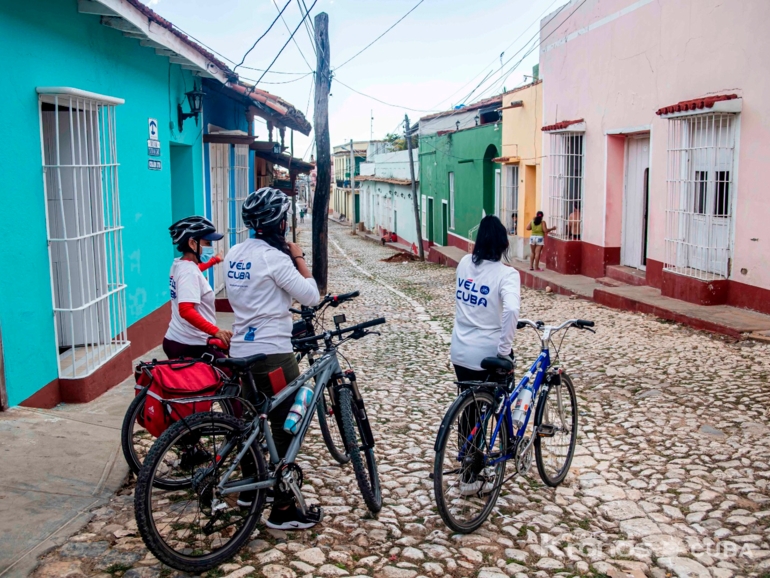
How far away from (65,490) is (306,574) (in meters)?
1.50

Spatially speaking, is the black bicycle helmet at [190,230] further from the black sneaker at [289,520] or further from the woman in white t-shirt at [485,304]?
the black sneaker at [289,520]

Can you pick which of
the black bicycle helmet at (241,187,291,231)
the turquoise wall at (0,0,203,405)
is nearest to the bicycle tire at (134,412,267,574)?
the black bicycle helmet at (241,187,291,231)

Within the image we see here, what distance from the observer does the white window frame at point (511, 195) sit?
19.3m

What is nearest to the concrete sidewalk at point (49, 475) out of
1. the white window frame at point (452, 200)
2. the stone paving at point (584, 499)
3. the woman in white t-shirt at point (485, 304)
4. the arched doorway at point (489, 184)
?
the stone paving at point (584, 499)

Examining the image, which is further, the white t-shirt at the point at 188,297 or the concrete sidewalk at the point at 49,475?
the white t-shirt at the point at 188,297

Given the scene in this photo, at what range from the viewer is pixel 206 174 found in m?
10.8

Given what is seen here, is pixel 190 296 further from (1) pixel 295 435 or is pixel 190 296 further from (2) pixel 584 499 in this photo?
(2) pixel 584 499

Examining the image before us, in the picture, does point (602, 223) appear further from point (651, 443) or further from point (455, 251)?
point (455, 251)

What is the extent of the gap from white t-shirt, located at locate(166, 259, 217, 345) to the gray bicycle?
94cm

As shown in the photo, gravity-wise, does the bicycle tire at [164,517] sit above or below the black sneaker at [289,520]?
above

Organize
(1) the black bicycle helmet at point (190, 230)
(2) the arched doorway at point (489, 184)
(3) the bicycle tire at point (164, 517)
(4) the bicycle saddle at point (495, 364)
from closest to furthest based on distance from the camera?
(3) the bicycle tire at point (164, 517), (4) the bicycle saddle at point (495, 364), (1) the black bicycle helmet at point (190, 230), (2) the arched doorway at point (489, 184)

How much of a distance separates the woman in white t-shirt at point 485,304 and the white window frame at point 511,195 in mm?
15481

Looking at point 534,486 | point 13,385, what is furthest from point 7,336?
point 534,486

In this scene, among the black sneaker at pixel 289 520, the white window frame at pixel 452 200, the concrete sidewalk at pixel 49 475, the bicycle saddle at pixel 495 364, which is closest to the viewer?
the concrete sidewalk at pixel 49 475
